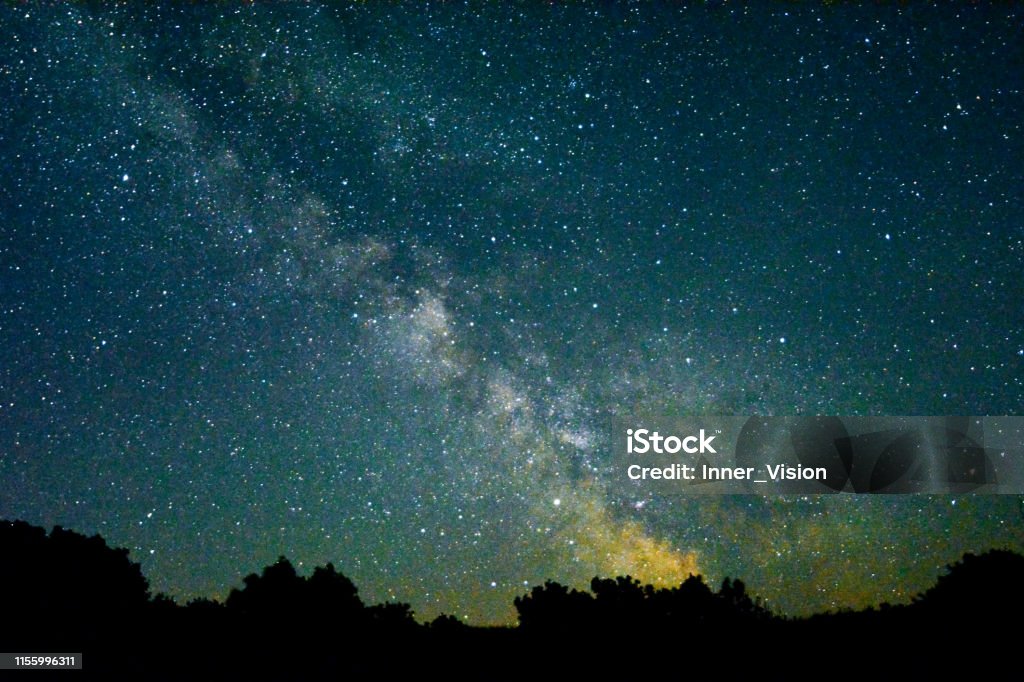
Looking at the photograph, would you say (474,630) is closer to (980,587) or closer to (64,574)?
(64,574)

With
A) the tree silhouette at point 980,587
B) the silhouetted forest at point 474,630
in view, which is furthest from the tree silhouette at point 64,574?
the tree silhouette at point 980,587

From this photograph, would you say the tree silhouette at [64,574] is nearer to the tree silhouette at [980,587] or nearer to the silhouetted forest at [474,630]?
the silhouetted forest at [474,630]

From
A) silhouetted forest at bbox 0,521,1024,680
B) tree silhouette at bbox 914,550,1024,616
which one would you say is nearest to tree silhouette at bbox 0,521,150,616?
silhouetted forest at bbox 0,521,1024,680

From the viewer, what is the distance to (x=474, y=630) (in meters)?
13.6

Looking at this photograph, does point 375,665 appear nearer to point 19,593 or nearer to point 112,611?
point 112,611

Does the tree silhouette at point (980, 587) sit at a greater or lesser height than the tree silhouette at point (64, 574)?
lesser

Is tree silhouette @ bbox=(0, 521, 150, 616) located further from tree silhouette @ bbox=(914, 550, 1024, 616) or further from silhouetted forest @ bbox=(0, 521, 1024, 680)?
tree silhouette @ bbox=(914, 550, 1024, 616)

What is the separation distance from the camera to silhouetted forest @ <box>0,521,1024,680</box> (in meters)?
10.1

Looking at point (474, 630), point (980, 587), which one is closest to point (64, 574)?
point (474, 630)

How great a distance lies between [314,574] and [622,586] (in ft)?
23.0

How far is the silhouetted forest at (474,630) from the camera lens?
10125mm

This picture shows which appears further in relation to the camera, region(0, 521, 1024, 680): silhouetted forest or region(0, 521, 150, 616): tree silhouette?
region(0, 521, 150, 616): tree silhouette

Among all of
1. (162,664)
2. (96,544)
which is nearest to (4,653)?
(162,664)

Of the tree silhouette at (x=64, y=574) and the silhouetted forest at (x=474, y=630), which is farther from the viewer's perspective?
the tree silhouette at (x=64, y=574)
